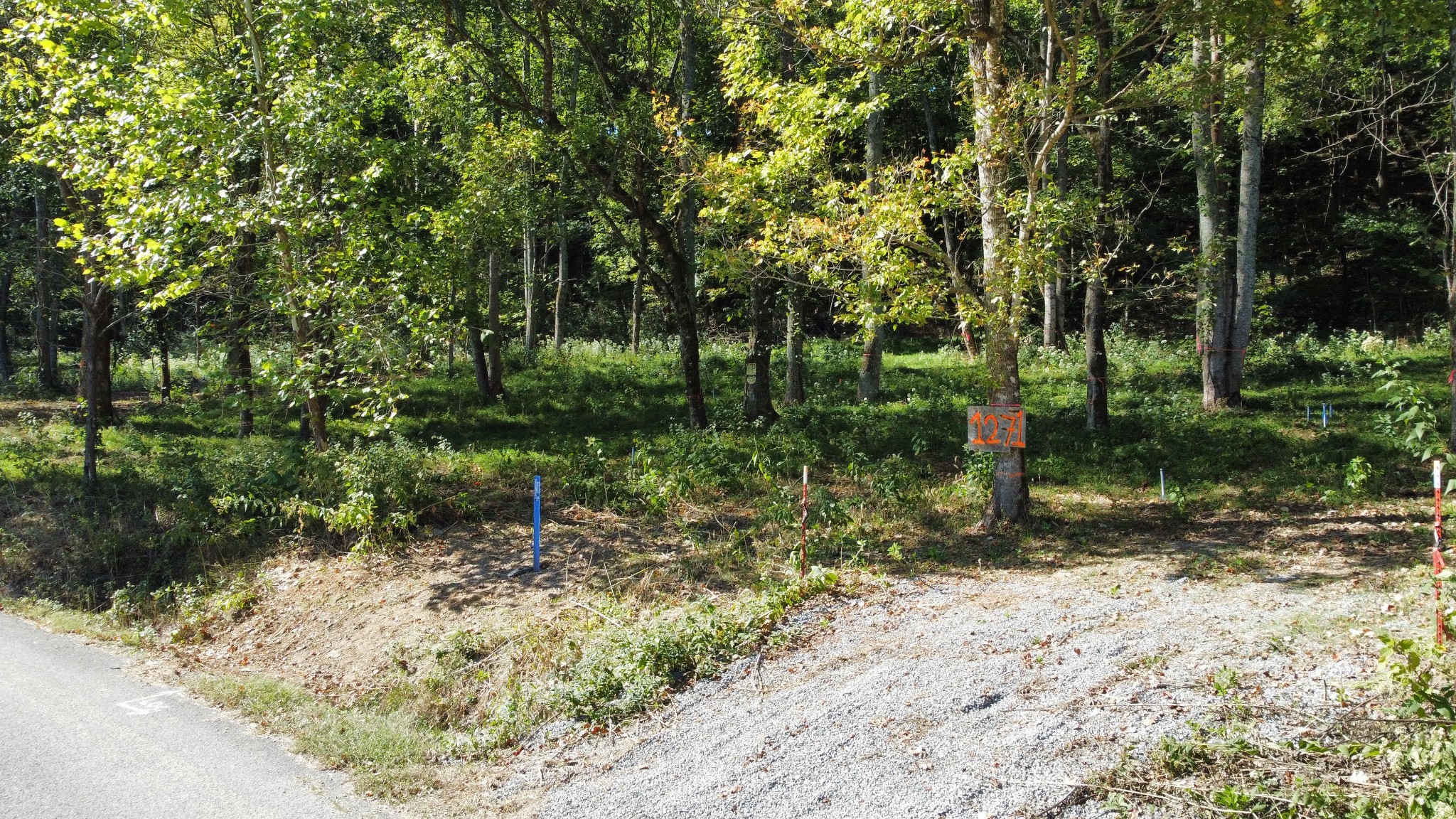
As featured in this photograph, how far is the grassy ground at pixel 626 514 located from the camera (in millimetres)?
7668

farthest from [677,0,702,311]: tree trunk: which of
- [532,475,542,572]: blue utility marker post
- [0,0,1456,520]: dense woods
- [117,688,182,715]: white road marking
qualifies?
[117,688,182,715]: white road marking

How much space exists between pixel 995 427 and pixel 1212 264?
609 cm

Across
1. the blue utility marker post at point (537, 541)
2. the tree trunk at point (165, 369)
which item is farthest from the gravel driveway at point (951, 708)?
the tree trunk at point (165, 369)

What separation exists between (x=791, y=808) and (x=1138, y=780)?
1751 millimetres

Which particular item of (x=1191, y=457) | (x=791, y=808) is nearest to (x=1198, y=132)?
(x=1191, y=457)

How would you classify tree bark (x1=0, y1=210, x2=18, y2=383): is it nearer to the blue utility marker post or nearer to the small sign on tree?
the blue utility marker post

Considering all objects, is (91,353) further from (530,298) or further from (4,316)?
(4,316)

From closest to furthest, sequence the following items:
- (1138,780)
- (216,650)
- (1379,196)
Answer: (1138,780) < (216,650) < (1379,196)

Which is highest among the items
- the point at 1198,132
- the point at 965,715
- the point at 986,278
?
the point at 1198,132

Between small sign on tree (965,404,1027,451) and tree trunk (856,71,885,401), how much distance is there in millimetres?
1483

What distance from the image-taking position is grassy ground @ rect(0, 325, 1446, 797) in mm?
7668

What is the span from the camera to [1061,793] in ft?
15.0

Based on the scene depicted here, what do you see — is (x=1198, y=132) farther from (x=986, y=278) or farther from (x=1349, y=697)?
(x=1349, y=697)

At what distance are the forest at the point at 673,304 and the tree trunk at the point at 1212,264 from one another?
0.31 ft
